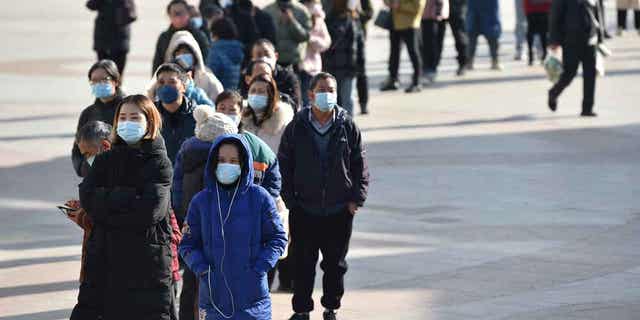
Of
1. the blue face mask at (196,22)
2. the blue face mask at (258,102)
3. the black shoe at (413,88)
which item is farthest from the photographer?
the black shoe at (413,88)

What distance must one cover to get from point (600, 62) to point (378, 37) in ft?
37.7

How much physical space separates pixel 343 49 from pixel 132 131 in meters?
11.2

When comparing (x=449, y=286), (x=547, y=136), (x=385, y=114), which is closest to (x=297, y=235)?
(x=449, y=286)

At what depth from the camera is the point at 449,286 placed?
1177cm

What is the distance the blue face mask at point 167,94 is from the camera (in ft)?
37.7

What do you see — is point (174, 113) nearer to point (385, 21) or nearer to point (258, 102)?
point (258, 102)

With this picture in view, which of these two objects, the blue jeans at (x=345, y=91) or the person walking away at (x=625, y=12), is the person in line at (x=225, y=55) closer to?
the blue jeans at (x=345, y=91)

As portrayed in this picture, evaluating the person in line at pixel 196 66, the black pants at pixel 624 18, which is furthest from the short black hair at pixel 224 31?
the black pants at pixel 624 18

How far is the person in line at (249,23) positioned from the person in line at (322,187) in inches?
302

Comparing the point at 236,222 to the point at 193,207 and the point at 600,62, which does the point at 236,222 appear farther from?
the point at 600,62

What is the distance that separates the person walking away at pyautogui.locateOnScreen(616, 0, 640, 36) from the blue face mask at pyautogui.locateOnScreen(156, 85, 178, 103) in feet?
67.5

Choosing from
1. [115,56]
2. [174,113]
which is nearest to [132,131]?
[174,113]

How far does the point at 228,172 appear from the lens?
8.73 meters

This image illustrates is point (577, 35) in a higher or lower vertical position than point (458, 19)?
higher
